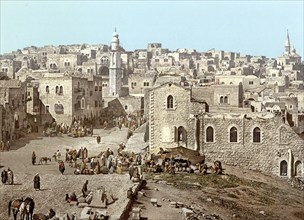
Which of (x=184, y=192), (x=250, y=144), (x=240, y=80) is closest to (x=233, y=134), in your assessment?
(x=250, y=144)

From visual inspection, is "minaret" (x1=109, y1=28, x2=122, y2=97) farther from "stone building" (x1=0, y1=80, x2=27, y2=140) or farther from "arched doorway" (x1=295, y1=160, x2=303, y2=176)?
"arched doorway" (x1=295, y1=160, x2=303, y2=176)

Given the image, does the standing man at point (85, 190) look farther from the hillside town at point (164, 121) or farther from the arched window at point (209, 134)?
the arched window at point (209, 134)

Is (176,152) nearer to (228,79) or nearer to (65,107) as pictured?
(65,107)

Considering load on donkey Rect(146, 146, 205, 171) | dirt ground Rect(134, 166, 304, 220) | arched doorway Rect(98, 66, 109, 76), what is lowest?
dirt ground Rect(134, 166, 304, 220)

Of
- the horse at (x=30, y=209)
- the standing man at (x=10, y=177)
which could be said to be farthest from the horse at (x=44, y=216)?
the standing man at (x=10, y=177)

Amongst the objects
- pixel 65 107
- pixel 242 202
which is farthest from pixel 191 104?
pixel 65 107

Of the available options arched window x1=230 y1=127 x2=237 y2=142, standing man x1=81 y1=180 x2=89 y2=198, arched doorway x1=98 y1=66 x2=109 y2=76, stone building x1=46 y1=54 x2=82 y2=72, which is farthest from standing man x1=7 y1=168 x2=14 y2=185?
stone building x1=46 y1=54 x2=82 y2=72
